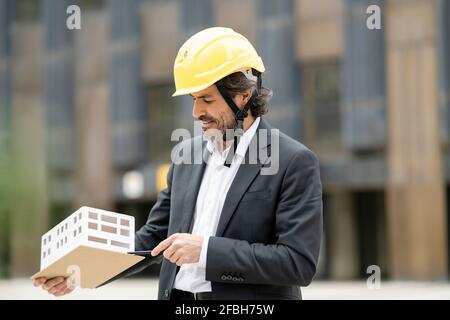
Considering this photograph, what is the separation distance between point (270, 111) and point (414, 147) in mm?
4874

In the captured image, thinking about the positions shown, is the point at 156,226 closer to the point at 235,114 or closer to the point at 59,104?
the point at 235,114

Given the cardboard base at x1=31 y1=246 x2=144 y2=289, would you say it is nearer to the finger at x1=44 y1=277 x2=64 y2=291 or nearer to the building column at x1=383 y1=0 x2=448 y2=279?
the finger at x1=44 y1=277 x2=64 y2=291

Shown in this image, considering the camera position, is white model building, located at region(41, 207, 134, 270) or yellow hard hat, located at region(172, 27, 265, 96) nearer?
white model building, located at region(41, 207, 134, 270)

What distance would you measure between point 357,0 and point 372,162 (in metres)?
5.00

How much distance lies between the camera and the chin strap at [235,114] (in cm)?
380

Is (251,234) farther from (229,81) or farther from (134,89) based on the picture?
(134,89)

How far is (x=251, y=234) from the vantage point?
367cm

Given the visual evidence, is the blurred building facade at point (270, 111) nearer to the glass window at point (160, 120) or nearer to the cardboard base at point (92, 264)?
the glass window at point (160, 120)

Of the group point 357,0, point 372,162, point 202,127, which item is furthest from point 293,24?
point 202,127

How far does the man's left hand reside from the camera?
3.52 meters

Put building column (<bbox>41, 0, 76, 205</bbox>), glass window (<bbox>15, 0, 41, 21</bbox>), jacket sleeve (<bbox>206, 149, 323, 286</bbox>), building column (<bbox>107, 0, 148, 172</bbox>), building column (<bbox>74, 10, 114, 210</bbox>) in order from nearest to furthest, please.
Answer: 1. jacket sleeve (<bbox>206, 149, 323, 286</bbox>)
2. building column (<bbox>107, 0, 148, 172</bbox>)
3. building column (<bbox>74, 10, 114, 210</bbox>)
4. building column (<bbox>41, 0, 76, 205</bbox>)
5. glass window (<bbox>15, 0, 41, 21</bbox>)

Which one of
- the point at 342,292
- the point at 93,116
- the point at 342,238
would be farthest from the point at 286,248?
the point at 93,116

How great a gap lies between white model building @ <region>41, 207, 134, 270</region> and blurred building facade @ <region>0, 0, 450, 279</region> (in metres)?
20.0

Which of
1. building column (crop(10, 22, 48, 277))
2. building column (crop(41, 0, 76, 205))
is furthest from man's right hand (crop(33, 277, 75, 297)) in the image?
building column (crop(10, 22, 48, 277))
